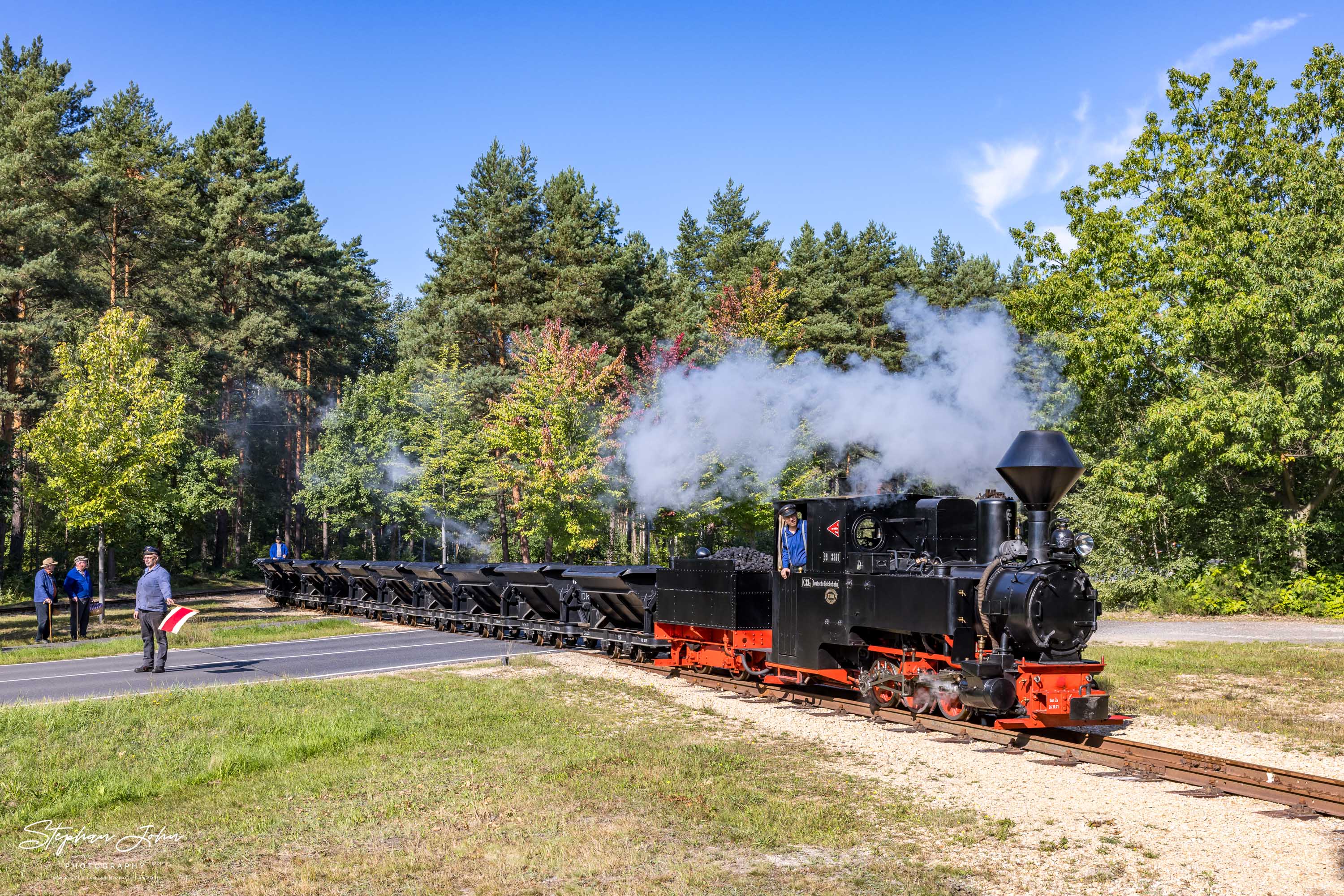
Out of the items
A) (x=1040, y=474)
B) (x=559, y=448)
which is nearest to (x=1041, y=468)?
(x=1040, y=474)

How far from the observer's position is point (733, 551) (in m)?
16.0

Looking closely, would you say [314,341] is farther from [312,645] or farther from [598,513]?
[312,645]

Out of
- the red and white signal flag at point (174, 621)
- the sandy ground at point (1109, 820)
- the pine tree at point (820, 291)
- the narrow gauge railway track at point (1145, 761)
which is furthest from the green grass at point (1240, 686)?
the pine tree at point (820, 291)

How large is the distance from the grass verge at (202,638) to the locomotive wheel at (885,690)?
49.2 feet

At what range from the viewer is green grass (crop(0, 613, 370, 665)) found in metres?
19.9

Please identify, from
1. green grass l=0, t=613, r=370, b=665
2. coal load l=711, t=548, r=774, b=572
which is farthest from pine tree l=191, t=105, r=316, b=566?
coal load l=711, t=548, r=774, b=572

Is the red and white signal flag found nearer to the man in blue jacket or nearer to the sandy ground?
the man in blue jacket

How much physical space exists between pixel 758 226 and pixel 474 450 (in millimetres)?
24097

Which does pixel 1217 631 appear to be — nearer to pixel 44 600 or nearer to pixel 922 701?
pixel 922 701

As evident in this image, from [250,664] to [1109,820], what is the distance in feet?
49.6

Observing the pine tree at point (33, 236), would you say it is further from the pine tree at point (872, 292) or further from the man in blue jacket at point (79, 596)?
the pine tree at point (872, 292)

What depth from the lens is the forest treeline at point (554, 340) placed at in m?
25.4

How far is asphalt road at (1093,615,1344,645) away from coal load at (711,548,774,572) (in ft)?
28.0

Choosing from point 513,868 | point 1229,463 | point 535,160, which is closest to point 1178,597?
point 1229,463
